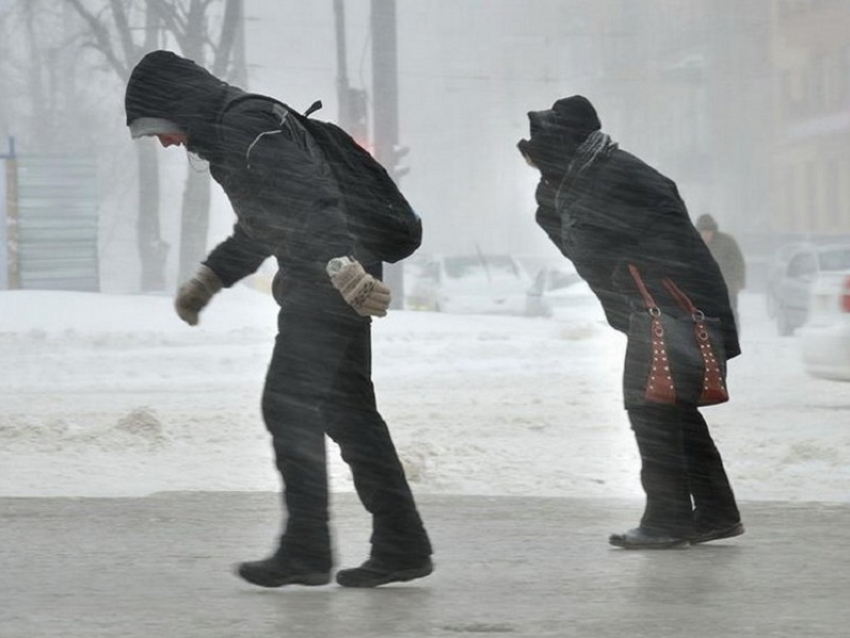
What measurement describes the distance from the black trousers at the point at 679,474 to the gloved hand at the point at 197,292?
144 centimetres

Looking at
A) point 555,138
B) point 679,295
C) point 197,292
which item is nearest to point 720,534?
point 679,295

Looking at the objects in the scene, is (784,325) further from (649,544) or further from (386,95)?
(649,544)

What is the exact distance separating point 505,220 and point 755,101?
8.85 m

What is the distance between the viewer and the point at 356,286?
538cm

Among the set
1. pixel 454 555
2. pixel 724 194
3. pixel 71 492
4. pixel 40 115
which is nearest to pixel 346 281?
pixel 454 555

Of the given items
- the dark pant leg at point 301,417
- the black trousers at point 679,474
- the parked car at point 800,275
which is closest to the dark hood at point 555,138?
the black trousers at point 679,474

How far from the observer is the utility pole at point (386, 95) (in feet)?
98.5

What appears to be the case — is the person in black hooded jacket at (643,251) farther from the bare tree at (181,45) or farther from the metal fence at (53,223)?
the bare tree at (181,45)

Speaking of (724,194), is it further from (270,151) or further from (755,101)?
(270,151)

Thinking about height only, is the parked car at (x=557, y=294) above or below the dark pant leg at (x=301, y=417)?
below

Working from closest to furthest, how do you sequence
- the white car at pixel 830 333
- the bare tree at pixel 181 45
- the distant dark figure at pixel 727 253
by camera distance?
the white car at pixel 830 333
the distant dark figure at pixel 727 253
the bare tree at pixel 181 45

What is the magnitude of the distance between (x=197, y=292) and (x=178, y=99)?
67cm

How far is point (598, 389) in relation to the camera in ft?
54.5

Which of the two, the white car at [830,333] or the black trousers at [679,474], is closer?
the black trousers at [679,474]
